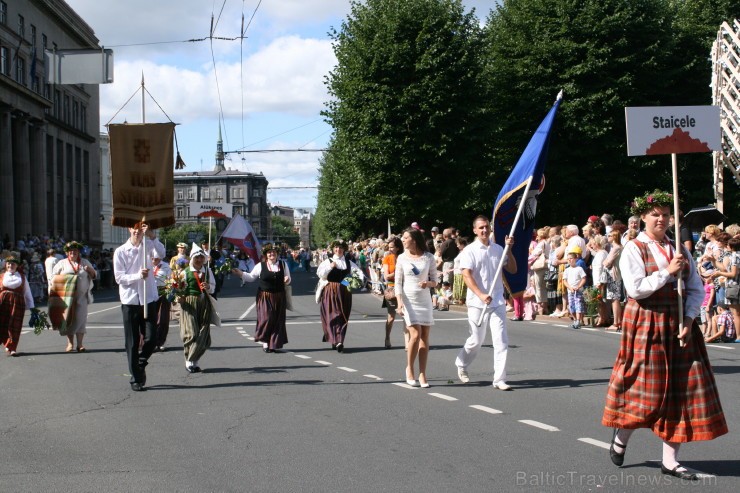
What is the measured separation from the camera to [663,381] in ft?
19.8

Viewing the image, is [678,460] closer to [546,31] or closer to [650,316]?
[650,316]

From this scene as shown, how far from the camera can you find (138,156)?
37.8 ft

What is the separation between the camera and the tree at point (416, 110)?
3584 cm

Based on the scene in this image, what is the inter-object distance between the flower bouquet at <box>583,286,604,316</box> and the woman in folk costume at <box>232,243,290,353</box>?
633cm

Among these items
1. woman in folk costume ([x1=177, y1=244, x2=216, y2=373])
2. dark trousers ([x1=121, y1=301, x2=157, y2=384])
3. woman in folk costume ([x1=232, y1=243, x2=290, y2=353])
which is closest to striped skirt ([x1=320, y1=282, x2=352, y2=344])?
woman in folk costume ([x1=232, y1=243, x2=290, y2=353])

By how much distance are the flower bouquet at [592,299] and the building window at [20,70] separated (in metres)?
44.3

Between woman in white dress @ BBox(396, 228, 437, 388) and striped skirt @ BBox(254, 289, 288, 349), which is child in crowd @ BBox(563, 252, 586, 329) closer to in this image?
striped skirt @ BBox(254, 289, 288, 349)

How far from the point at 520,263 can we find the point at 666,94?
27951 millimetres

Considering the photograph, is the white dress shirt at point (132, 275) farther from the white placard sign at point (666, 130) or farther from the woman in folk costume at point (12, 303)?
the white placard sign at point (666, 130)

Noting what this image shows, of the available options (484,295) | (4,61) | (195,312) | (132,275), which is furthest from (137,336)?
(4,61)

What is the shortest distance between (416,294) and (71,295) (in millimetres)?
7371

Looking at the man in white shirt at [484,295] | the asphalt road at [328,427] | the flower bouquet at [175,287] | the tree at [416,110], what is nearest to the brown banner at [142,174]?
the flower bouquet at [175,287]

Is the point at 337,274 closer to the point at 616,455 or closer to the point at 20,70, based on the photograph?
the point at 616,455

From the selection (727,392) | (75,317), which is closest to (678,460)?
(727,392)
